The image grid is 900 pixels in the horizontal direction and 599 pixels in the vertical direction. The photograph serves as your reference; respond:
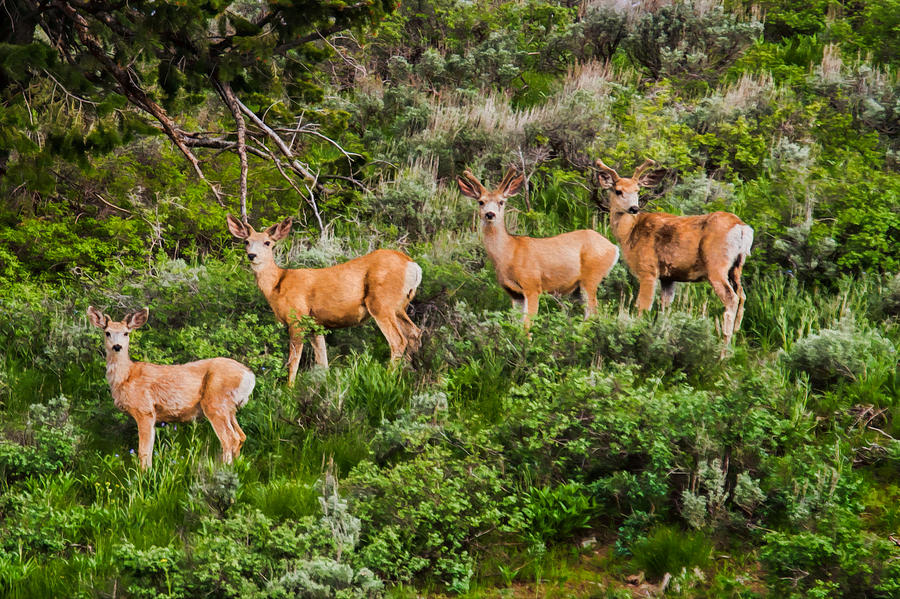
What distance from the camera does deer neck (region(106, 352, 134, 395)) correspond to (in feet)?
21.9

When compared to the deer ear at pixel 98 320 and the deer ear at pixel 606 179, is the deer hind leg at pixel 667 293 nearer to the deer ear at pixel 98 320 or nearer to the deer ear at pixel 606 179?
the deer ear at pixel 606 179

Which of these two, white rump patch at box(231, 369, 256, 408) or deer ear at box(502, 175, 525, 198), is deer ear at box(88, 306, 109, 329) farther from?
deer ear at box(502, 175, 525, 198)

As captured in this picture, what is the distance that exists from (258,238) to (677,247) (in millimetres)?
3498

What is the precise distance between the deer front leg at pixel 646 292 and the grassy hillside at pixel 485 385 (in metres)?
0.28

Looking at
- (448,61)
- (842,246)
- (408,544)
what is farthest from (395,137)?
(408,544)

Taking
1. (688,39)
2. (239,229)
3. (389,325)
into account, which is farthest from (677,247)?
(688,39)

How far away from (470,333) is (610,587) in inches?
123

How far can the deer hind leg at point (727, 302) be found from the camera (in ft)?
25.8

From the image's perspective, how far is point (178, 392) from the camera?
659 cm

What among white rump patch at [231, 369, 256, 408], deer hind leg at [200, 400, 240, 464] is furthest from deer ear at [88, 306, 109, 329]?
white rump patch at [231, 369, 256, 408]

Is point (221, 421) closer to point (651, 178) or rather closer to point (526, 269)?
point (526, 269)

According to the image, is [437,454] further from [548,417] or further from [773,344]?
[773,344]

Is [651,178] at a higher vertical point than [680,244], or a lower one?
higher

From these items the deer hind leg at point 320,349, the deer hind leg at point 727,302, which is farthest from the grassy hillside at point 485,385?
the deer hind leg at point 320,349
